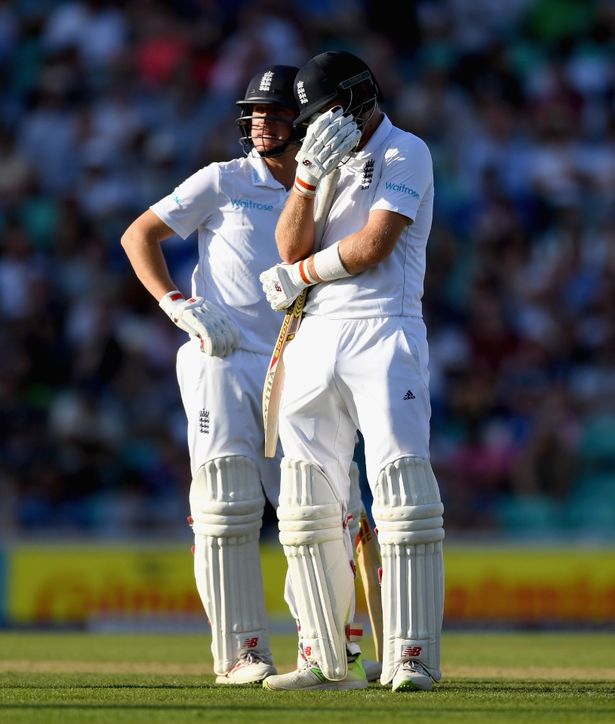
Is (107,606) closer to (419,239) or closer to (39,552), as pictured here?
(39,552)

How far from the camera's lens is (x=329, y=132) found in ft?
16.2

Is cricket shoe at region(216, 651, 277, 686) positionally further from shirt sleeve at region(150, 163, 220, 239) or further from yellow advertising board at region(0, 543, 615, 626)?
yellow advertising board at region(0, 543, 615, 626)

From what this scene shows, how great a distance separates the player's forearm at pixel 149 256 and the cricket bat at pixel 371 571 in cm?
123

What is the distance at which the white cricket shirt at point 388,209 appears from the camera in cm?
509

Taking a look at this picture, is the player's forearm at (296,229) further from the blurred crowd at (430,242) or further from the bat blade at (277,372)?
the blurred crowd at (430,242)

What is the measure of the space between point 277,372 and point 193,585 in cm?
552

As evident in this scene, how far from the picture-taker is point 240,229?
19.2 ft

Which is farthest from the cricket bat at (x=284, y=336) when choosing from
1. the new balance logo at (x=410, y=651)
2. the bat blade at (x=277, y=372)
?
the new balance logo at (x=410, y=651)

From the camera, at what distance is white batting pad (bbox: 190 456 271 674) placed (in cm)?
561

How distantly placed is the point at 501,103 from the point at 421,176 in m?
8.91

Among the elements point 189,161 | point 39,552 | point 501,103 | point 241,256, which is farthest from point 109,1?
point 241,256

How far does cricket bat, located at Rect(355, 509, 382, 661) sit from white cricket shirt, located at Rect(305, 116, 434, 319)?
109 centimetres

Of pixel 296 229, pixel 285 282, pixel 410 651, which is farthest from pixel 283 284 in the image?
pixel 410 651

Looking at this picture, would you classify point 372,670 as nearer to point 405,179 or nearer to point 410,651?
point 410,651
